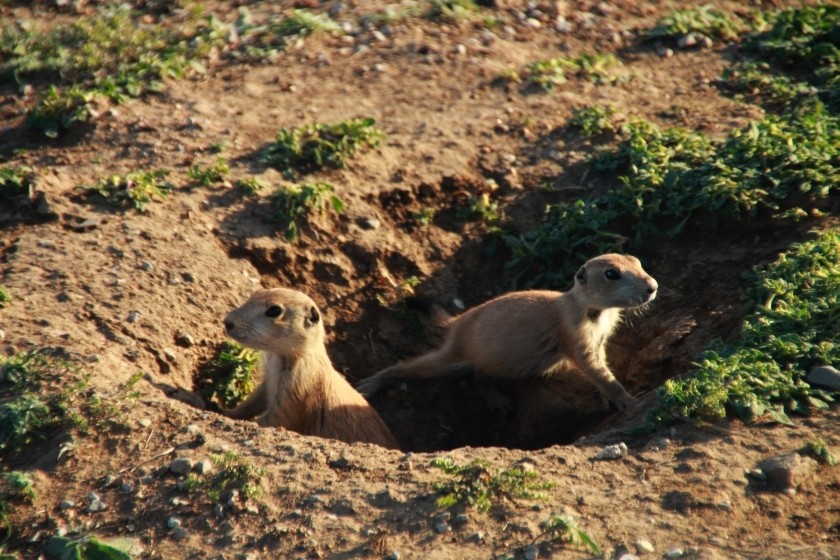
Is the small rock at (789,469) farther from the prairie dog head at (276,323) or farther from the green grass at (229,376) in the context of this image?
the green grass at (229,376)

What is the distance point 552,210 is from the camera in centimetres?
864

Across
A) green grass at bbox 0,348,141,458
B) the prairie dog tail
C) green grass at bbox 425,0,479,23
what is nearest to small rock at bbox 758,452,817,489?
the prairie dog tail

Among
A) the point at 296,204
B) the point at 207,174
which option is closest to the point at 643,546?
the point at 296,204

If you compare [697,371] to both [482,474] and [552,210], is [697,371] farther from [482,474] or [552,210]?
[552,210]

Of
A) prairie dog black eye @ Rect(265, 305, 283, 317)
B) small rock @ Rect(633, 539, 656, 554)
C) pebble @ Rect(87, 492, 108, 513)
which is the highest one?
small rock @ Rect(633, 539, 656, 554)

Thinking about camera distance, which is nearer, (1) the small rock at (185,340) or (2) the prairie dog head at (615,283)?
(1) the small rock at (185,340)

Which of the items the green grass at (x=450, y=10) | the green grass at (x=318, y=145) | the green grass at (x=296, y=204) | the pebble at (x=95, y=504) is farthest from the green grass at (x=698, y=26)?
the pebble at (x=95, y=504)

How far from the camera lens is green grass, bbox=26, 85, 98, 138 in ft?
28.3

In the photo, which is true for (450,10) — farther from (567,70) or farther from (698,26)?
(698,26)

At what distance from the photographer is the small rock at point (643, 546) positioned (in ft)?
15.7

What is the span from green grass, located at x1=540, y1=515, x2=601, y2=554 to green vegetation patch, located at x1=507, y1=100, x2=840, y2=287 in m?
3.70

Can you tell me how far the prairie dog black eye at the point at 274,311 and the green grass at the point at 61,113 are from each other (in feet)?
10.4

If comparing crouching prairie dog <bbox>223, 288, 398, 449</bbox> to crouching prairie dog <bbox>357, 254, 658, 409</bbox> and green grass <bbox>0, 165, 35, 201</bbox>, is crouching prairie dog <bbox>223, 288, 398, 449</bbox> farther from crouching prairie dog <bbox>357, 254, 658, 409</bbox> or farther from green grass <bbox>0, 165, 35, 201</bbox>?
green grass <bbox>0, 165, 35, 201</bbox>

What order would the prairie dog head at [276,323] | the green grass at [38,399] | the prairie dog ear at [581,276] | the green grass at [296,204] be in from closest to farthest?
the green grass at [38,399], the prairie dog head at [276,323], the prairie dog ear at [581,276], the green grass at [296,204]
